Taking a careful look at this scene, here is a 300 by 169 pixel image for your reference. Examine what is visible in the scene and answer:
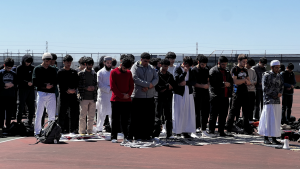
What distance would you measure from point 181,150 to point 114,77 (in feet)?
8.34

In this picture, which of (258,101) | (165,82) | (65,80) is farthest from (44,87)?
(258,101)

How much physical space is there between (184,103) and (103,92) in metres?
2.48

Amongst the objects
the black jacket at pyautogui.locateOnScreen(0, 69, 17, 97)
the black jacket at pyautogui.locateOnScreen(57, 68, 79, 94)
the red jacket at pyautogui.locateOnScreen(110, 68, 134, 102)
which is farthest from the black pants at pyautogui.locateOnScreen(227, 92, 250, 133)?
the black jacket at pyautogui.locateOnScreen(0, 69, 17, 97)

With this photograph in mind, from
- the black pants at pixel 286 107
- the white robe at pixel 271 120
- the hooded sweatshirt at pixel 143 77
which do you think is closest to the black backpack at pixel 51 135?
the hooded sweatshirt at pixel 143 77

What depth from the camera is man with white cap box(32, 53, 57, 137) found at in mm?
11273

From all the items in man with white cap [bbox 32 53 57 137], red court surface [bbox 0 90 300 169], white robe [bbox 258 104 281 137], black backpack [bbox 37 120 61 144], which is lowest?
red court surface [bbox 0 90 300 169]

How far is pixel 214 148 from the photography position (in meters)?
10.0

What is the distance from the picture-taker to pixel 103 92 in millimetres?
12656

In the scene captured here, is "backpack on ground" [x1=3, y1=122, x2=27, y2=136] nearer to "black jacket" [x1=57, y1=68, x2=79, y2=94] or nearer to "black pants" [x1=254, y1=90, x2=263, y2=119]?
"black jacket" [x1=57, y1=68, x2=79, y2=94]

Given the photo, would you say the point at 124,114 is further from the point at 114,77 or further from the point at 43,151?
the point at 43,151

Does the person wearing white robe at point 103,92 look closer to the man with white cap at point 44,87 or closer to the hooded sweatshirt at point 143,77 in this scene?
the man with white cap at point 44,87

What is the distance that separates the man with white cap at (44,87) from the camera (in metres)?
11.3

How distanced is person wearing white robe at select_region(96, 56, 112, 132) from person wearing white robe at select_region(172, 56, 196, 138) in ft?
6.86

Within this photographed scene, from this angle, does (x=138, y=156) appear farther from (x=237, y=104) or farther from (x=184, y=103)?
(x=237, y=104)
